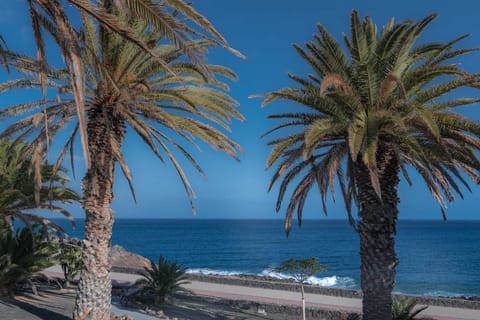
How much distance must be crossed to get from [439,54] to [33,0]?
876 centimetres

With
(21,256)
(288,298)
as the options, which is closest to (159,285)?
(21,256)

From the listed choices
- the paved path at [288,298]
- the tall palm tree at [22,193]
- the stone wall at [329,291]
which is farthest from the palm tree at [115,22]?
the stone wall at [329,291]

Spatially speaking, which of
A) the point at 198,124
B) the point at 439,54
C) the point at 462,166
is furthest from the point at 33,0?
the point at 462,166

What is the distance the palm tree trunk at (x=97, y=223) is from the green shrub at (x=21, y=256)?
4310 mm

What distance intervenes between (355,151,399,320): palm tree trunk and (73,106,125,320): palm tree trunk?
5.77 m

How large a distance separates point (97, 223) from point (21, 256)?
5.90m

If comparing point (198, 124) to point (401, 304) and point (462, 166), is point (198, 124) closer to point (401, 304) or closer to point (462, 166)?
point (462, 166)

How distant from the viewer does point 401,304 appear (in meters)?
12.8

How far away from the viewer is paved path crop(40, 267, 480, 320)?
15097 mm

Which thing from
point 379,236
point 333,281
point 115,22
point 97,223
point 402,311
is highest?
point 115,22

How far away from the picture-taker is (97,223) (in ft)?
30.4

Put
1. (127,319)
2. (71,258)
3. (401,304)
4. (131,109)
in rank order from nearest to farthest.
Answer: (131,109)
(127,319)
(401,304)
(71,258)

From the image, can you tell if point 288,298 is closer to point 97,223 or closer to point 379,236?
point 379,236

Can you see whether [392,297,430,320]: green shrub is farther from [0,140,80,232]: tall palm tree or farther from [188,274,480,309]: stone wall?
[0,140,80,232]: tall palm tree
